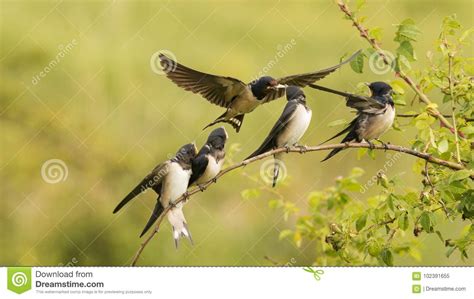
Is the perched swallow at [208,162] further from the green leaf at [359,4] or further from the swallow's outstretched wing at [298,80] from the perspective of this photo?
the green leaf at [359,4]

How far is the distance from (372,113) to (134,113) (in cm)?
207

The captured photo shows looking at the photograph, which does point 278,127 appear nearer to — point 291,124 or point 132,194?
point 291,124

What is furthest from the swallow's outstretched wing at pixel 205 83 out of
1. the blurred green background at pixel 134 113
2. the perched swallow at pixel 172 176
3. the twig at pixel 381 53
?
the blurred green background at pixel 134 113

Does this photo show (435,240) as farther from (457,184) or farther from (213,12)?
(457,184)

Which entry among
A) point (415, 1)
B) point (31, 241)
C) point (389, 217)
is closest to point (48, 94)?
point (31, 241)

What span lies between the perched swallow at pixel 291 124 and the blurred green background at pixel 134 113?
1.20 meters

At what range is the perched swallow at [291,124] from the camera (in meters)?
3.07

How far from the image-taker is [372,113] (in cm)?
280

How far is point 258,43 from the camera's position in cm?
471

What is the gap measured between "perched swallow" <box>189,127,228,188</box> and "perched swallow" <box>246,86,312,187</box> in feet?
0.48

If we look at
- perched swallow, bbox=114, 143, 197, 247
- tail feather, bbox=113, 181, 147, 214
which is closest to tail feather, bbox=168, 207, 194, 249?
perched swallow, bbox=114, 143, 197, 247

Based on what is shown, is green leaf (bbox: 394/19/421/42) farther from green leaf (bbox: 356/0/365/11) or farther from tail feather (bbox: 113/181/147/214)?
tail feather (bbox: 113/181/147/214)

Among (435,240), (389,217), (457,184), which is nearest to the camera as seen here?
(457,184)

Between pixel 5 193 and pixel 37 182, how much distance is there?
Answer: 0.60 ft
